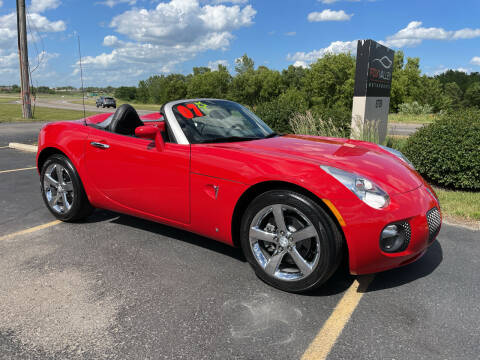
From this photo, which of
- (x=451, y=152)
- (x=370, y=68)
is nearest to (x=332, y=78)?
(x=370, y=68)

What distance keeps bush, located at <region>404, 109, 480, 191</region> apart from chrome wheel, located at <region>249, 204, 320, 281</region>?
433 cm

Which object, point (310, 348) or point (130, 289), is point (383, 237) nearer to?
point (310, 348)

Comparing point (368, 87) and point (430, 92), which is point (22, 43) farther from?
point (430, 92)

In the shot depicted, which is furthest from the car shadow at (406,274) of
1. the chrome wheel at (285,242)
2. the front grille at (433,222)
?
the chrome wheel at (285,242)

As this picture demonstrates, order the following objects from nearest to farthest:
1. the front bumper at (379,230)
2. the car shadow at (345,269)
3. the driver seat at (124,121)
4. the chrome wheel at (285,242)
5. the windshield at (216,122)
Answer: the front bumper at (379,230), the chrome wheel at (285,242), the car shadow at (345,269), the windshield at (216,122), the driver seat at (124,121)

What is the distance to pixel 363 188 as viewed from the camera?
104 inches

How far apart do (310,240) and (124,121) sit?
2.24 meters

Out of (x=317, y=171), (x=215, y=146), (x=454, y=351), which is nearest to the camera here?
(x=454, y=351)

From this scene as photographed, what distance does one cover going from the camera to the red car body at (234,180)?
2.59m

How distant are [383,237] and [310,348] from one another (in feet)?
2.83

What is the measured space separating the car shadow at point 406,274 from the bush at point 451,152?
2958 millimetres

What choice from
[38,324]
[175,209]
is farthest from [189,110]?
[38,324]

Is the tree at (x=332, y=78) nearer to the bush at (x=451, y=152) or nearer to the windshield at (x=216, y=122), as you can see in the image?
the bush at (x=451, y=152)

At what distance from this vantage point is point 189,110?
12.0 ft
